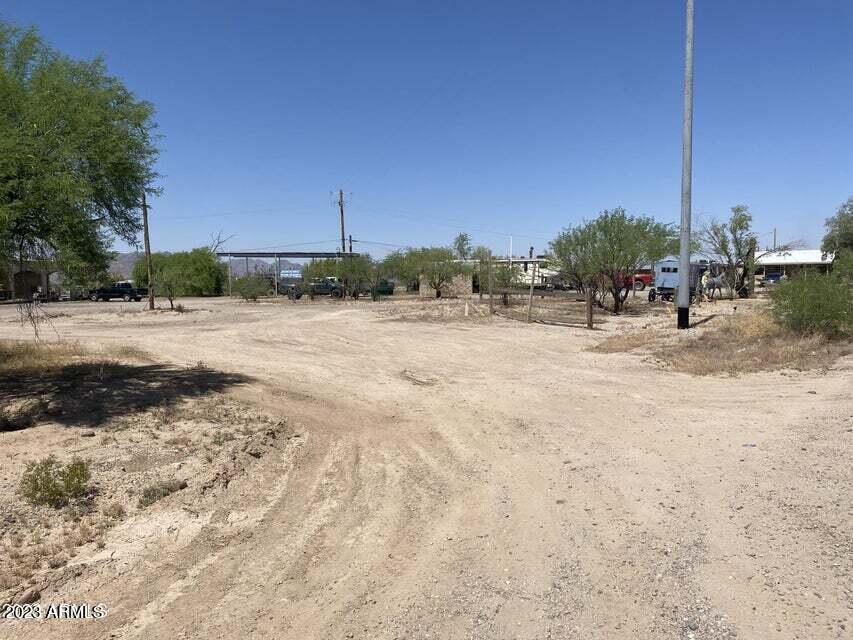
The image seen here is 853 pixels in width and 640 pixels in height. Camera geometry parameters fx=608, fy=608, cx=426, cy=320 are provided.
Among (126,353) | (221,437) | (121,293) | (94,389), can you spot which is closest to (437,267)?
(121,293)

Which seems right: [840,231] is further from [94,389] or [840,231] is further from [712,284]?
[94,389]

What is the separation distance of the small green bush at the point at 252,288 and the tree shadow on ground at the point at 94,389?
1507 inches

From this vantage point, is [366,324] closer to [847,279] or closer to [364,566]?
[847,279]

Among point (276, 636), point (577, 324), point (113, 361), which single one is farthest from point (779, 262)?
point (276, 636)

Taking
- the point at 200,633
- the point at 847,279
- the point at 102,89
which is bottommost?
the point at 200,633

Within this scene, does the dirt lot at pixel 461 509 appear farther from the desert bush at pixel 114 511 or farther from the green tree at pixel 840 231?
the green tree at pixel 840 231

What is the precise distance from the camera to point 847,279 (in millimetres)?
16859

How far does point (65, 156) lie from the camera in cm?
816

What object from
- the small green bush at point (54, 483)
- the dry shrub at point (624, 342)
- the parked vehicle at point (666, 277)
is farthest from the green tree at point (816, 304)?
the parked vehicle at point (666, 277)

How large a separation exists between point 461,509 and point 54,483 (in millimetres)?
3702

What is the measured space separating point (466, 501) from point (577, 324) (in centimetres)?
2030

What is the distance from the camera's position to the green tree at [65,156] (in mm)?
7910

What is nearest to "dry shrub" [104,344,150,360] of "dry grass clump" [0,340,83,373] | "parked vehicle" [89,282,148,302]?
"dry grass clump" [0,340,83,373]

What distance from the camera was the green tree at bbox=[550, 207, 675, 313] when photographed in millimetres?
29938
